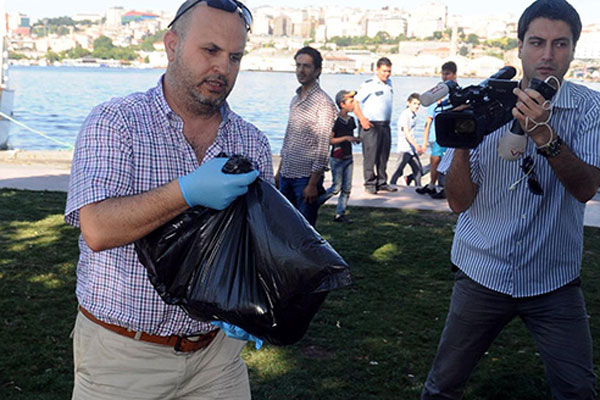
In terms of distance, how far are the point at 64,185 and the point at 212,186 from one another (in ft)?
32.3

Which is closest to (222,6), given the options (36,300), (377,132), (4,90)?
(36,300)

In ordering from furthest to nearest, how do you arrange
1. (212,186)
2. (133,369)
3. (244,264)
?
(133,369)
(244,264)
(212,186)

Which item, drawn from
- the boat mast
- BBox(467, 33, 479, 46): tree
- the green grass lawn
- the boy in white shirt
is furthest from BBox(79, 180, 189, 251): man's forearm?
BBox(467, 33, 479, 46): tree

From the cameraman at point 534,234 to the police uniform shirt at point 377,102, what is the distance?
8.47 m

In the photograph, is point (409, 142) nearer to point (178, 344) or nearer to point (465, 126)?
point (465, 126)

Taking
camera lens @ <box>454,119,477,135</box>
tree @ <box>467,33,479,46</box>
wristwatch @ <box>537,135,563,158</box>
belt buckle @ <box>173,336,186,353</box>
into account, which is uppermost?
tree @ <box>467,33,479,46</box>

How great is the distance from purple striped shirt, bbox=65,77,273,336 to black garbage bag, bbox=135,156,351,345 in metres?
0.16

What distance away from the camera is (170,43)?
2488 mm

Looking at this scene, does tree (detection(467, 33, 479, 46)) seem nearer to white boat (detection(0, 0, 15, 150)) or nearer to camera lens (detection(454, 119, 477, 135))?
white boat (detection(0, 0, 15, 150))

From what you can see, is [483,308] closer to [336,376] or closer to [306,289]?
[306,289]

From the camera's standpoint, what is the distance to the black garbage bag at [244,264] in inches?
84.8

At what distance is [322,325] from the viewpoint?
18.6 feet

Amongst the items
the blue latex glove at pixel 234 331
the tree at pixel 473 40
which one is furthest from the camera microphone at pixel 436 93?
the tree at pixel 473 40

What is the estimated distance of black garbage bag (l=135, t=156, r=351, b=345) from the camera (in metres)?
2.15
